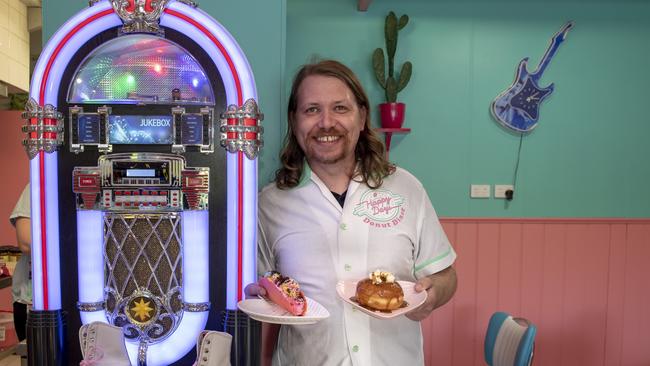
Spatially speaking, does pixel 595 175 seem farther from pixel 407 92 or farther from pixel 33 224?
pixel 33 224

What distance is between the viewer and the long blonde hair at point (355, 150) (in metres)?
1.56

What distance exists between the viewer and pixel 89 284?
1.44m

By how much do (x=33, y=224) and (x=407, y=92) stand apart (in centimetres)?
241

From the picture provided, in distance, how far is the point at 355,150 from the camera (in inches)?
66.9

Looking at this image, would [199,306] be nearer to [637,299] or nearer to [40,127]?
[40,127]

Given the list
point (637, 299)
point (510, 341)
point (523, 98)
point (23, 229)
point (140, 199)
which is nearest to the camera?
point (140, 199)

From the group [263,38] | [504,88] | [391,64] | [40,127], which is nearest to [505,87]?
[504,88]

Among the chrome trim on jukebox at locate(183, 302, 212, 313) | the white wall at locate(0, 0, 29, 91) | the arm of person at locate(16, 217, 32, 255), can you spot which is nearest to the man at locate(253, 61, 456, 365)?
the chrome trim on jukebox at locate(183, 302, 212, 313)

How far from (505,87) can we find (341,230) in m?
2.21

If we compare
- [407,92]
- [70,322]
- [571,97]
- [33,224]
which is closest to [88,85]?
[33,224]

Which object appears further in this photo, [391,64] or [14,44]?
[14,44]

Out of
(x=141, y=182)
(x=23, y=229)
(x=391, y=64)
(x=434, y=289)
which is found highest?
(x=391, y=64)

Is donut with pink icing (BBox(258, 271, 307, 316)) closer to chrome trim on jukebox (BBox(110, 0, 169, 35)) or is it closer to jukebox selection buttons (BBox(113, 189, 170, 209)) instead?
jukebox selection buttons (BBox(113, 189, 170, 209))

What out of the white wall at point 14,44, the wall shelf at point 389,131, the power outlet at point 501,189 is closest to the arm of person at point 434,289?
the wall shelf at point 389,131
